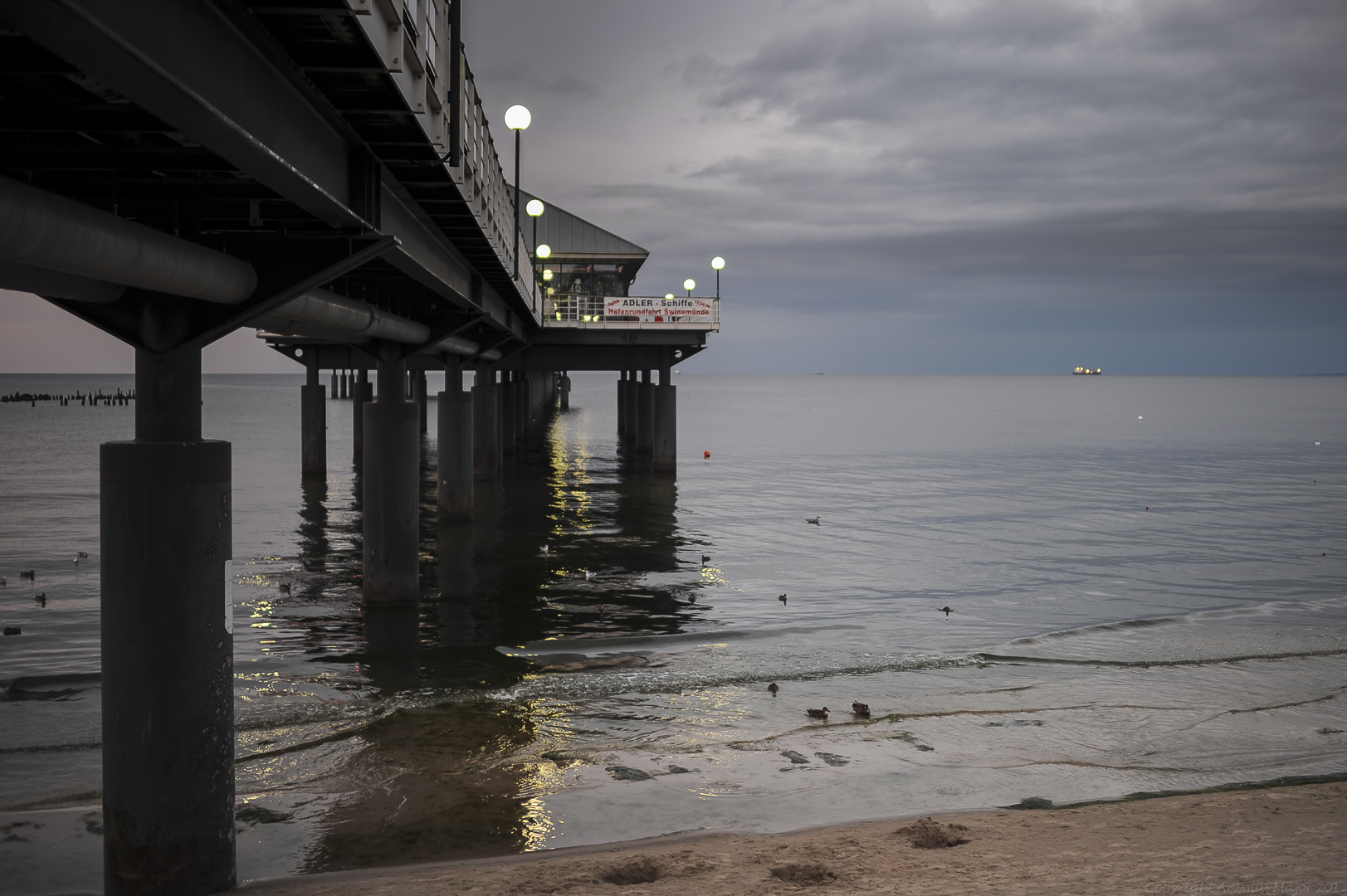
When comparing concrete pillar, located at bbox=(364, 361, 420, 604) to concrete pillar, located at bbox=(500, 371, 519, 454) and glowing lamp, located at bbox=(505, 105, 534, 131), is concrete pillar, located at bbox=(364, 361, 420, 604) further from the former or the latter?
concrete pillar, located at bbox=(500, 371, 519, 454)

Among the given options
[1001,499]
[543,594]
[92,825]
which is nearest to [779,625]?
[543,594]

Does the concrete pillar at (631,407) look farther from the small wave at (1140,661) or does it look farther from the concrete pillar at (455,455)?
the small wave at (1140,661)

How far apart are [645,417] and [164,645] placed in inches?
1647

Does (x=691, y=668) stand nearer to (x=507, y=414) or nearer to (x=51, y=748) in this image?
(x=51, y=748)

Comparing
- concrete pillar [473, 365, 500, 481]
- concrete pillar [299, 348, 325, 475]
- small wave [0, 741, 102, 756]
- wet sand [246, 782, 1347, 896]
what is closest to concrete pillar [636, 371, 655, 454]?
concrete pillar [473, 365, 500, 481]

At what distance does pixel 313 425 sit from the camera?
136 feet

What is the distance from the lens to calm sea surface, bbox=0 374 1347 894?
31.9 feet

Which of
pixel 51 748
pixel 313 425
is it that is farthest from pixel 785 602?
pixel 313 425

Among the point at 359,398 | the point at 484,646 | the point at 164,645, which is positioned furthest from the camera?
the point at 359,398

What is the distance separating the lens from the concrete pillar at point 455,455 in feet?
92.9

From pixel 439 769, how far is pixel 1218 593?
1733cm

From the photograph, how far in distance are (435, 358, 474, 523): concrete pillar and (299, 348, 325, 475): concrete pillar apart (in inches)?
523

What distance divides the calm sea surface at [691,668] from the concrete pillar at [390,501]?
0.65 meters

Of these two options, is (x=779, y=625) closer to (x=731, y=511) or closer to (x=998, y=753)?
(x=998, y=753)
